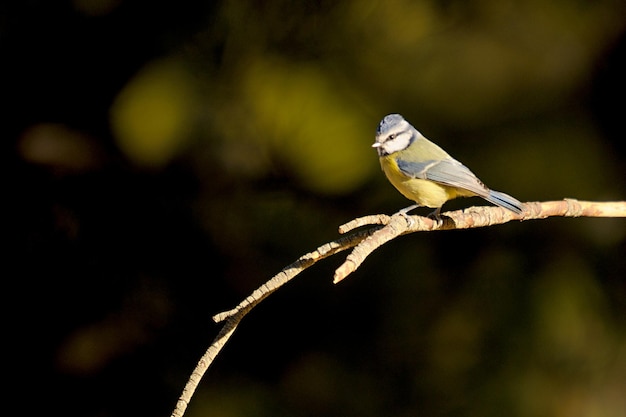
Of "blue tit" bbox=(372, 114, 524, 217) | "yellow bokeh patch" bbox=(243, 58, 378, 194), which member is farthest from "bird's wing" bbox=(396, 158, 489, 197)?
"yellow bokeh patch" bbox=(243, 58, 378, 194)

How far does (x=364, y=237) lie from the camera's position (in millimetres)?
830

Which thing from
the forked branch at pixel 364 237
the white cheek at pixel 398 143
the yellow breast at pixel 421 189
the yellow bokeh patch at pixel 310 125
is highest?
the yellow bokeh patch at pixel 310 125

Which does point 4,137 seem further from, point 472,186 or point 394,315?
point 472,186

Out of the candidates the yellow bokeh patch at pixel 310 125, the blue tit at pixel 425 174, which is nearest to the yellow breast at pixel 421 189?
the blue tit at pixel 425 174

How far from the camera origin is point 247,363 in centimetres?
181

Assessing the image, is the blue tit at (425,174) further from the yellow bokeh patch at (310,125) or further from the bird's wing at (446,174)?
the yellow bokeh patch at (310,125)

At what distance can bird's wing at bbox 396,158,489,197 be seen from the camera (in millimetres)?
1089

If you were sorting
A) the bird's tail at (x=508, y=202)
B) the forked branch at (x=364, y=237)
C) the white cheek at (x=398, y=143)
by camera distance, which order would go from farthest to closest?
the white cheek at (x=398, y=143), the bird's tail at (x=508, y=202), the forked branch at (x=364, y=237)

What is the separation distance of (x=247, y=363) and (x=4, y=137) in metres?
0.82

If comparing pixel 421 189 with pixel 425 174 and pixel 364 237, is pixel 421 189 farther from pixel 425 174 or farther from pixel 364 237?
pixel 364 237

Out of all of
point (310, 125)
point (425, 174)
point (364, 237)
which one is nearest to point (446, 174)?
point (425, 174)

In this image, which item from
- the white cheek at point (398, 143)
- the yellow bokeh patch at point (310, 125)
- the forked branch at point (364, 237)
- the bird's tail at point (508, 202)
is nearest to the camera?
the forked branch at point (364, 237)

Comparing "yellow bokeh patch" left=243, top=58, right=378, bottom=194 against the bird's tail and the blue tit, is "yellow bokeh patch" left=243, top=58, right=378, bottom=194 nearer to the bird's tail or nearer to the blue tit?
the blue tit

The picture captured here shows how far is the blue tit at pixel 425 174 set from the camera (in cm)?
109
